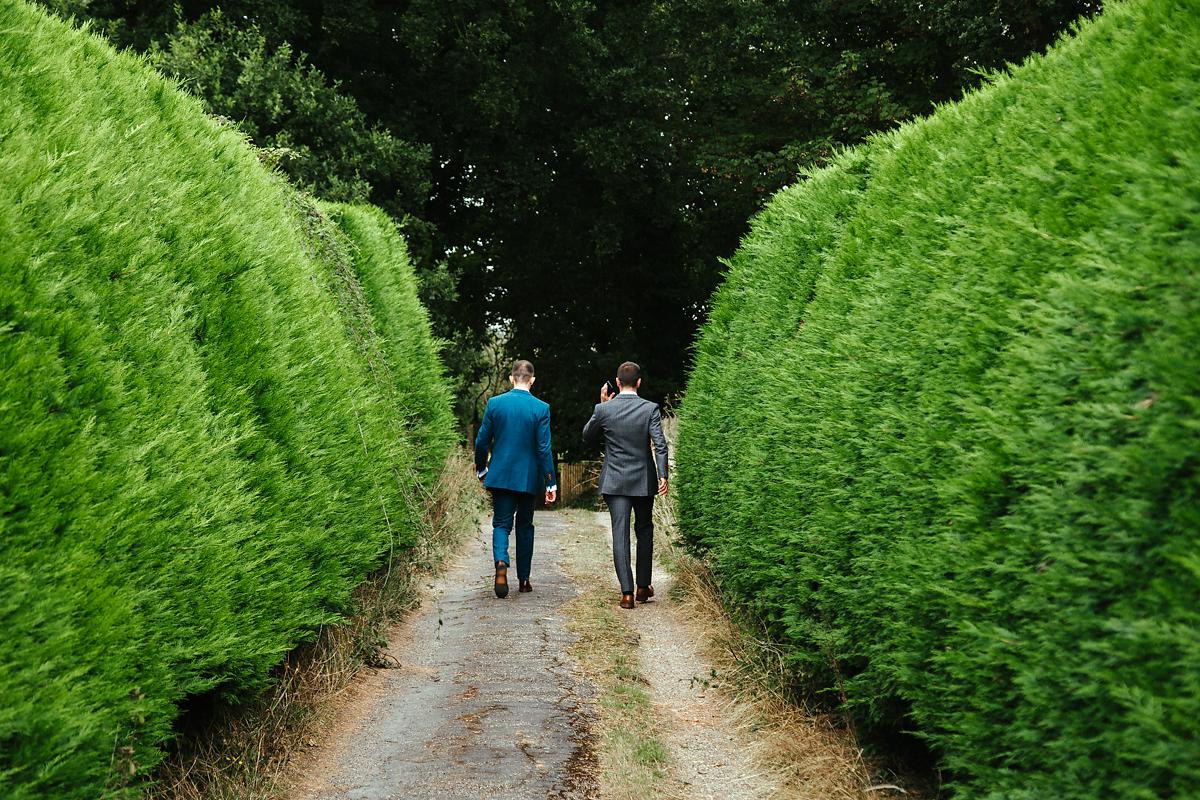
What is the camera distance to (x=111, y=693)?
2.74 meters

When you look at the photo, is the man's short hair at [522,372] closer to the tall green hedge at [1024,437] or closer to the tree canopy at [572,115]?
the tall green hedge at [1024,437]

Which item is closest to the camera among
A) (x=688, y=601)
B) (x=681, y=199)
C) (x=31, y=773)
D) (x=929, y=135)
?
(x=31, y=773)

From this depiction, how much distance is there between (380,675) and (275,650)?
2479mm

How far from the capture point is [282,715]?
15.9 ft

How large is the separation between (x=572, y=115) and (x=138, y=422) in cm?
1816

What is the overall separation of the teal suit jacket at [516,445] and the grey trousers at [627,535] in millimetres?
706

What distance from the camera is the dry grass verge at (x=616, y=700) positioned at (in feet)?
14.5

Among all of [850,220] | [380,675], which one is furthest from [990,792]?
[380,675]

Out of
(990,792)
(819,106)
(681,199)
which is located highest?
(819,106)

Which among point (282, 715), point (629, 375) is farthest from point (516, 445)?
point (282, 715)

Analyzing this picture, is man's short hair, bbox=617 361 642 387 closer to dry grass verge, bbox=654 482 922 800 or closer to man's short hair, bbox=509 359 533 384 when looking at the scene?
man's short hair, bbox=509 359 533 384

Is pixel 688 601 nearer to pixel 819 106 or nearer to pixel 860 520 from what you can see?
pixel 860 520

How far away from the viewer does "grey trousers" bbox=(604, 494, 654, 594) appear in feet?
27.7

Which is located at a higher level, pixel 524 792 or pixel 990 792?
pixel 990 792
